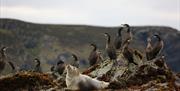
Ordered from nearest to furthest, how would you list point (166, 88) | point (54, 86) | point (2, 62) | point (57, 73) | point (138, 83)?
point (166, 88) → point (138, 83) → point (54, 86) → point (57, 73) → point (2, 62)

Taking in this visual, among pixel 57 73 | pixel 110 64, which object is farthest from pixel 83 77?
pixel 57 73

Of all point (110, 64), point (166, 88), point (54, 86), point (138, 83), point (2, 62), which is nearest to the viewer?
point (166, 88)

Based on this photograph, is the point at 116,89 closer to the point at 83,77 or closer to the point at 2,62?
the point at 83,77

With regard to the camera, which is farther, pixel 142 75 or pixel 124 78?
pixel 124 78

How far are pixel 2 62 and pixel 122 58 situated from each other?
Result: 14.2m

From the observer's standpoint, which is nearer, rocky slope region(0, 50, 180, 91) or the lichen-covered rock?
A: rocky slope region(0, 50, 180, 91)

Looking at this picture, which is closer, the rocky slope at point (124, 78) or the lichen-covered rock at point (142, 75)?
the rocky slope at point (124, 78)

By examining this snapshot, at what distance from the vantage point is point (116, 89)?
28.3 m

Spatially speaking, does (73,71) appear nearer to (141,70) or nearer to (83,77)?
(83,77)

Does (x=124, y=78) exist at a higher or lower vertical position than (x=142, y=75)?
lower

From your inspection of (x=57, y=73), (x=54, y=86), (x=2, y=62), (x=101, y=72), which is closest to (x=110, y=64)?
(x=101, y=72)

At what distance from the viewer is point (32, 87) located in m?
31.7

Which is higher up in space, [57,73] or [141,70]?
[141,70]

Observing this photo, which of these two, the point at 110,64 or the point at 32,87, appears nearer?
the point at 32,87
